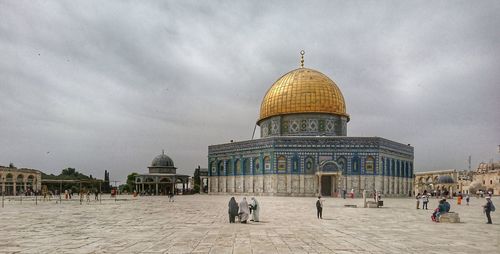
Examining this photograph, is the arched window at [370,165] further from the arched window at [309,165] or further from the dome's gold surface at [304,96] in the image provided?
the dome's gold surface at [304,96]

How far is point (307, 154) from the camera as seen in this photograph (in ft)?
152

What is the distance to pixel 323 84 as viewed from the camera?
171ft

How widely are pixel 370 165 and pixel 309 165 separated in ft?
21.0

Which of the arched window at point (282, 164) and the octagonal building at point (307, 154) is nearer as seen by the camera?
the octagonal building at point (307, 154)

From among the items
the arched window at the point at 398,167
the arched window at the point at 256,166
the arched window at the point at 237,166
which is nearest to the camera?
the arched window at the point at 256,166

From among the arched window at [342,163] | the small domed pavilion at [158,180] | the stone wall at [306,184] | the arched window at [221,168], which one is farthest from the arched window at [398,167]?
the small domed pavilion at [158,180]

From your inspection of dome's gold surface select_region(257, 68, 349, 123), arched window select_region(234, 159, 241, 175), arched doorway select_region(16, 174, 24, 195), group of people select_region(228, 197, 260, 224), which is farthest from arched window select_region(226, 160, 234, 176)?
group of people select_region(228, 197, 260, 224)

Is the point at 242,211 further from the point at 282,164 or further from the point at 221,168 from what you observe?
the point at 221,168

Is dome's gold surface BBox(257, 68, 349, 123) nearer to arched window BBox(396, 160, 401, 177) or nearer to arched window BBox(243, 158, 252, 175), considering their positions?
arched window BBox(243, 158, 252, 175)

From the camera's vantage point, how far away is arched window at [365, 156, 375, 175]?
150 ft

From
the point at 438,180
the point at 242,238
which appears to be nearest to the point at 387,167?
the point at 242,238

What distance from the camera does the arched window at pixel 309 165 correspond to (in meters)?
46.1

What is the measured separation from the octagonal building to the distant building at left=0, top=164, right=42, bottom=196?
93.3 ft

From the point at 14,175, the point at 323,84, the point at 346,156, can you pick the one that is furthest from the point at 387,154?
the point at 14,175
